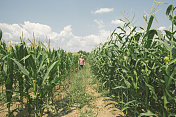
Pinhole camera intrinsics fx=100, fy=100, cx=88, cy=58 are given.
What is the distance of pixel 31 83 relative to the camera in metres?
2.08

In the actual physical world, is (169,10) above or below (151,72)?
above

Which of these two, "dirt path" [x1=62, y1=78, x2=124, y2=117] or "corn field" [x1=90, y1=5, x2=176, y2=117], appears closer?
"corn field" [x1=90, y1=5, x2=176, y2=117]

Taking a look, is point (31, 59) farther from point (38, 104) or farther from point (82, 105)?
point (82, 105)

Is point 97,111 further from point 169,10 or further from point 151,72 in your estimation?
point 169,10

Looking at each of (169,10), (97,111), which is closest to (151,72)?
(169,10)

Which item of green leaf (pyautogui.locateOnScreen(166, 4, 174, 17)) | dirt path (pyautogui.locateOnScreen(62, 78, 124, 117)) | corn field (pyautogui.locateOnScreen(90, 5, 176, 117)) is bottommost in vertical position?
dirt path (pyautogui.locateOnScreen(62, 78, 124, 117))

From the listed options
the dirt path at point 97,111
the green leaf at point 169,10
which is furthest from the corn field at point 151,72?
the dirt path at point 97,111

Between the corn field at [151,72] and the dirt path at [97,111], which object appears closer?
the corn field at [151,72]

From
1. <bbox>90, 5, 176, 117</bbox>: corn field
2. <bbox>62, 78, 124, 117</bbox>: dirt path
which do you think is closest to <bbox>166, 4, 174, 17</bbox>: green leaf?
<bbox>90, 5, 176, 117</bbox>: corn field

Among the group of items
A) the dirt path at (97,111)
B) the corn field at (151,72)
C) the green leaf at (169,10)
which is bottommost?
the dirt path at (97,111)

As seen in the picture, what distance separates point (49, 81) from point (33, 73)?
475 millimetres

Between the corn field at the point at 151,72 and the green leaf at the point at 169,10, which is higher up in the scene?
the green leaf at the point at 169,10

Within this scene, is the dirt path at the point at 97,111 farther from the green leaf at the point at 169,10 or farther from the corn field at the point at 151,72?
the green leaf at the point at 169,10

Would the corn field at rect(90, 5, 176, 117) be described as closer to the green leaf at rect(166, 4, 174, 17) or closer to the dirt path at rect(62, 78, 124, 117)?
the green leaf at rect(166, 4, 174, 17)
